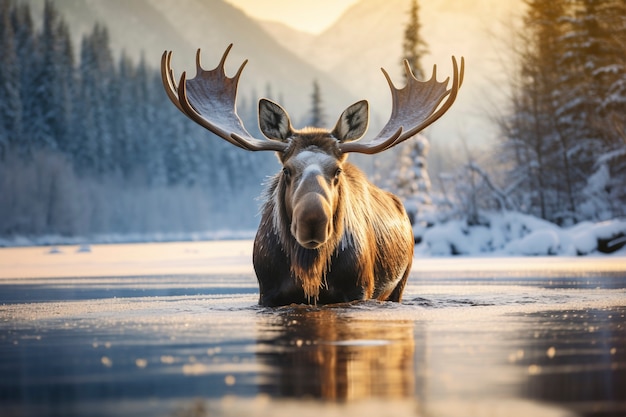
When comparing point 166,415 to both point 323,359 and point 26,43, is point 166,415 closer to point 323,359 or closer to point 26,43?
point 323,359

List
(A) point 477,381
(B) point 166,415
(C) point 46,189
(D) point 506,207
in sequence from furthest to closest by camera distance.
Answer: (C) point 46,189 → (D) point 506,207 → (A) point 477,381 → (B) point 166,415

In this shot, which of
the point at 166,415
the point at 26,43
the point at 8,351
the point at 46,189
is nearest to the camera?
the point at 166,415

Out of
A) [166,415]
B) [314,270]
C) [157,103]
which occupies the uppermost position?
[157,103]

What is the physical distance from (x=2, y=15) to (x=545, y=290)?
68.4 meters

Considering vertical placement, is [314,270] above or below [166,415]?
above

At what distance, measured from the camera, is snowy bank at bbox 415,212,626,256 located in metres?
26.1

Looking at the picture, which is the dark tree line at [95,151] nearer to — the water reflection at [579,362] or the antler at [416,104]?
the antler at [416,104]

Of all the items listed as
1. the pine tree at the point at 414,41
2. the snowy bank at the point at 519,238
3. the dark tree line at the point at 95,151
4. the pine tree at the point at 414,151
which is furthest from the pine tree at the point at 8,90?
the snowy bank at the point at 519,238

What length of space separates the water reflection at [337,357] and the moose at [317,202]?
0.98m

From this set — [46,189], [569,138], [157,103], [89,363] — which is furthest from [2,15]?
[89,363]

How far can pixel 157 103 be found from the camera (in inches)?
3782

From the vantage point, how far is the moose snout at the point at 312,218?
836 centimetres

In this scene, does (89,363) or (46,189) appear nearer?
(89,363)

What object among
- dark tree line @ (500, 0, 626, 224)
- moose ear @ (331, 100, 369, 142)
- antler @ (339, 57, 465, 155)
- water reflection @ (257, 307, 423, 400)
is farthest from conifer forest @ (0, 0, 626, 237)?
water reflection @ (257, 307, 423, 400)
